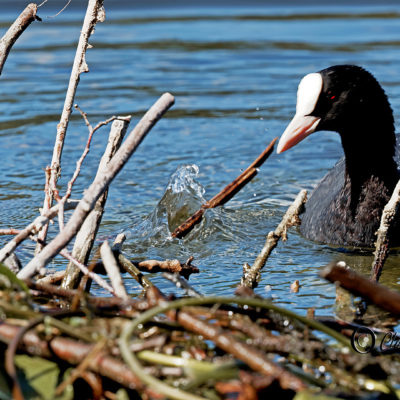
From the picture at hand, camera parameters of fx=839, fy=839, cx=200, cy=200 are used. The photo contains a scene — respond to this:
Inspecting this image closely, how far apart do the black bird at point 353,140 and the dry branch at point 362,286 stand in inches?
77.4

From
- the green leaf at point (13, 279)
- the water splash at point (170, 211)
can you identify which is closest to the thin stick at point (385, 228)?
the green leaf at point (13, 279)

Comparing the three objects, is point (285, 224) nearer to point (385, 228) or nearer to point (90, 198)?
point (385, 228)

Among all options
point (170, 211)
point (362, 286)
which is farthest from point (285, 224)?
point (170, 211)

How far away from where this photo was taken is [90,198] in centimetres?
225

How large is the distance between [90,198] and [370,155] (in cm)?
233

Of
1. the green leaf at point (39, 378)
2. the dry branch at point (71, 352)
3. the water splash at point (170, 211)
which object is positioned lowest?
the water splash at point (170, 211)

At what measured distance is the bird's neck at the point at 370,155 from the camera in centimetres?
423

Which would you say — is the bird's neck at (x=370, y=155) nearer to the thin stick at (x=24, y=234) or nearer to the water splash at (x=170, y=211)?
the water splash at (x=170, y=211)

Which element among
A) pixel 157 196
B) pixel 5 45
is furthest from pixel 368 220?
pixel 5 45

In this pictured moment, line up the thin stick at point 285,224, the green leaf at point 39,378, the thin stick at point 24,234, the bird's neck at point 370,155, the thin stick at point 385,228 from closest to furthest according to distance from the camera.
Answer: the green leaf at point 39,378
the thin stick at point 24,234
the thin stick at point 285,224
the thin stick at point 385,228
the bird's neck at point 370,155

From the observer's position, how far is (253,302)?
197 centimetres

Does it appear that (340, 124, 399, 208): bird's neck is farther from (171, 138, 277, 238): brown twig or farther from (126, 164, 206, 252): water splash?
(171, 138, 277, 238): brown twig

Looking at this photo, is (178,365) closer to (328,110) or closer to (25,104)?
(328,110)

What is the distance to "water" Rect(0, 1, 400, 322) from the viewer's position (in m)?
4.26
